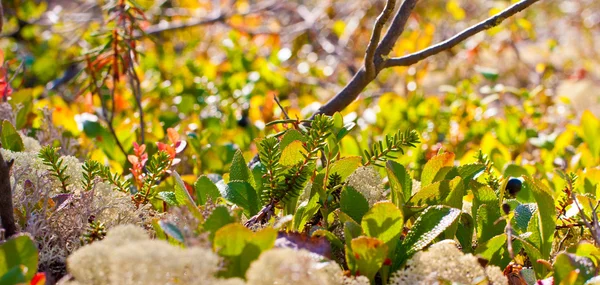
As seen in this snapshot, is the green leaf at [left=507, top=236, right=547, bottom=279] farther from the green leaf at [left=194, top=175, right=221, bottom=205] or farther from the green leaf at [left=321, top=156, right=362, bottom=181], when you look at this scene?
the green leaf at [left=194, top=175, right=221, bottom=205]

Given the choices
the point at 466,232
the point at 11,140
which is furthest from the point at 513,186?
the point at 11,140

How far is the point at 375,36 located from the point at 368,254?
710mm

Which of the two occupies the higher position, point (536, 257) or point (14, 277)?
point (14, 277)

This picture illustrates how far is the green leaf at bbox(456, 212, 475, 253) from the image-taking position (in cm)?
137

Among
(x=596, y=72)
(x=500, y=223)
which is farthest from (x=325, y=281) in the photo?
(x=596, y=72)

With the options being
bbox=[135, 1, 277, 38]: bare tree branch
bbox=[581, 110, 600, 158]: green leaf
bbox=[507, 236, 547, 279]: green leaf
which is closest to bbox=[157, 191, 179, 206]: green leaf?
bbox=[507, 236, 547, 279]: green leaf

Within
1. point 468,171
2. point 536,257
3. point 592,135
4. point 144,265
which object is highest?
point 144,265

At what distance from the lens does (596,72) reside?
21.4ft

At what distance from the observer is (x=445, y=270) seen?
1135 mm

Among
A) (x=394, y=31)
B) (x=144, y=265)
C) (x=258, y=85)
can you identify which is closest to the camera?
(x=144, y=265)

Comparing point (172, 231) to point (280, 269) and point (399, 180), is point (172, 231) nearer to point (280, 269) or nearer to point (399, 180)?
point (280, 269)

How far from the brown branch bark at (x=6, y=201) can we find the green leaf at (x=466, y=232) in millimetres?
820

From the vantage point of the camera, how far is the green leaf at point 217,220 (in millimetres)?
1128

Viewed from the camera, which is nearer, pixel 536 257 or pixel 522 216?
pixel 536 257
